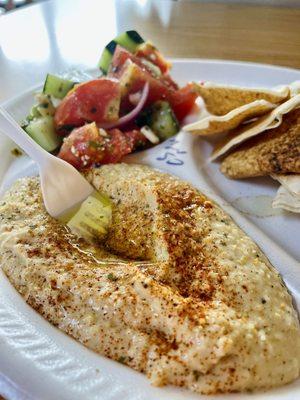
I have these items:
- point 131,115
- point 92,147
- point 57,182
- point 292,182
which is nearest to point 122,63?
point 131,115

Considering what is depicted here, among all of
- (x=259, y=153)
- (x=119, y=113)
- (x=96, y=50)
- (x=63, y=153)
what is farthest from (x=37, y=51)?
(x=259, y=153)

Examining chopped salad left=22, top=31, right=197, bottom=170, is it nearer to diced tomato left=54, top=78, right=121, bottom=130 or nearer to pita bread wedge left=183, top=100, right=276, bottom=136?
diced tomato left=54, top=78, right=121, bottom=130

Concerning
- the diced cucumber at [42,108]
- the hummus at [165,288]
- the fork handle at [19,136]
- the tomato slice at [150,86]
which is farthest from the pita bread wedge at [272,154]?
the diced cucumber at [42,108]

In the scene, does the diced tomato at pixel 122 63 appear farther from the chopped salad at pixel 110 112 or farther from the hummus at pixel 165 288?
the hummus at pixel 165 288

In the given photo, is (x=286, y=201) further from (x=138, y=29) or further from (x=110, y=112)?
(x=138, y=29)

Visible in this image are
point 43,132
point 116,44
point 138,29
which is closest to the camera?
point 43,132

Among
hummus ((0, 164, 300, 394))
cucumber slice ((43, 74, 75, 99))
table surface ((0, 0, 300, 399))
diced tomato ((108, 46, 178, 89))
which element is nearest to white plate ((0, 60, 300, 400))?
hummus ((0, 164, 300, 394))

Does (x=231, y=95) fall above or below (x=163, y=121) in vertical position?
above
